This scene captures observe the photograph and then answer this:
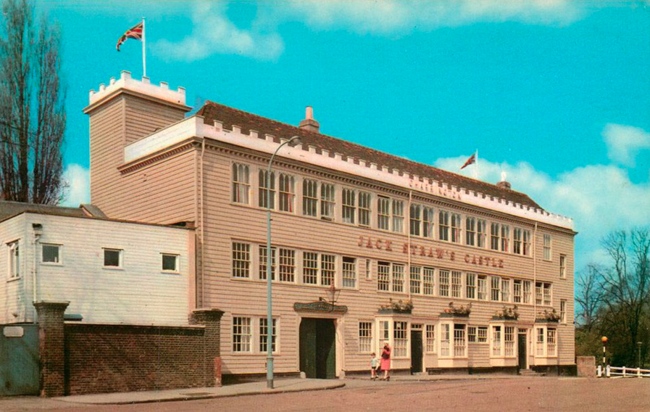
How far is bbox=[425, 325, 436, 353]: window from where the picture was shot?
1660 inches

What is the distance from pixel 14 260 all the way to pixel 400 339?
19446mm

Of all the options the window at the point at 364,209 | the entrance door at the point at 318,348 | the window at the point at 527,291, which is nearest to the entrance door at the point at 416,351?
the entrance door at the point at 318,348

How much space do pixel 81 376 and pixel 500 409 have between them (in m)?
13.2

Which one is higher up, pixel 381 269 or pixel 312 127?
pixel 312 127

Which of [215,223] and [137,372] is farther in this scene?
[215,223]

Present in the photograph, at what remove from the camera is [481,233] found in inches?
1864

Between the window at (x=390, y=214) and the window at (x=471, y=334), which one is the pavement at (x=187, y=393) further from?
the window at (x=471, y=334)

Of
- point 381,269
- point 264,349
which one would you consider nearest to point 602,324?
point 381,269

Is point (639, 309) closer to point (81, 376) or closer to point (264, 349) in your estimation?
point (264, 349)

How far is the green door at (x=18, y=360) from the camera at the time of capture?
23.6 meters

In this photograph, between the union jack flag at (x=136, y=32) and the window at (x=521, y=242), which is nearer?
the union jack flag at (x=136, y=32)

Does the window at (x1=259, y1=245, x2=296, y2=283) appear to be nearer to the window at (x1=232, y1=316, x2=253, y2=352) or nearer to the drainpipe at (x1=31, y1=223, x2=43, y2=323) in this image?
the window at (x1=232, y1=316, x2=253, y2=352)

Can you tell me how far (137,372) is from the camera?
2623cm

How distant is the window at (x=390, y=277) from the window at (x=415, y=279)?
0.77 meters
